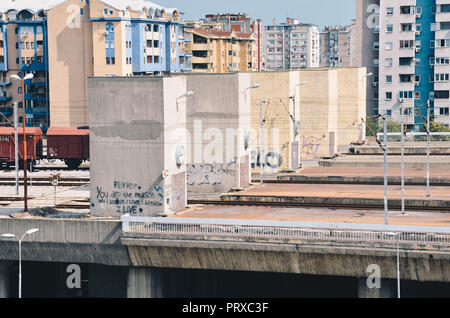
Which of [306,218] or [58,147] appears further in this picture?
[58,147]

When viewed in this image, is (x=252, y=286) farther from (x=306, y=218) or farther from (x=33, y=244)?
(x=33, y=244)

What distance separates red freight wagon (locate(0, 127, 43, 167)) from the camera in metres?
76.2

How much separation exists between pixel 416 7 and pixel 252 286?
86197mm

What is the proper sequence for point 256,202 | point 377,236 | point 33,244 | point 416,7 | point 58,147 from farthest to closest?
point 416,7, point 58,147, point 256,202, point 33,244, point 377,236

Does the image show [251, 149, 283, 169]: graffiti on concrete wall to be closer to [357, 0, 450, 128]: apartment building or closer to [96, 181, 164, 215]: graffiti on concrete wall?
[96, 181, 164, 215]: graffiti on concrete wall

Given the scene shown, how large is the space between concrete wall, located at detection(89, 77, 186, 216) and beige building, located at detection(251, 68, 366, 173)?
76.4 ft

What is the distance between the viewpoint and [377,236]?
135ft

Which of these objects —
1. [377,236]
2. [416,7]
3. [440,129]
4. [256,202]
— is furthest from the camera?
[416,7]

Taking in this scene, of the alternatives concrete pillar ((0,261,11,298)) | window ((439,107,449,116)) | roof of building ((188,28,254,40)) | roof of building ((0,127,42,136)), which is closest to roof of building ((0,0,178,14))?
roof of building ((188,28,254,40))

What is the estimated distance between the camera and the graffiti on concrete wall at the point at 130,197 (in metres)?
49.4

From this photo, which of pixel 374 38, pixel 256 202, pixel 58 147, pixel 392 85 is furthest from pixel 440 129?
pixel 256 202

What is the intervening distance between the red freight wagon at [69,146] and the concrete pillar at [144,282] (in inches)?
1300

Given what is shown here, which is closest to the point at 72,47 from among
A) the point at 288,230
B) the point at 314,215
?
the point at 314,215

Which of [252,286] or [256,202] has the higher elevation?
[256,202]
